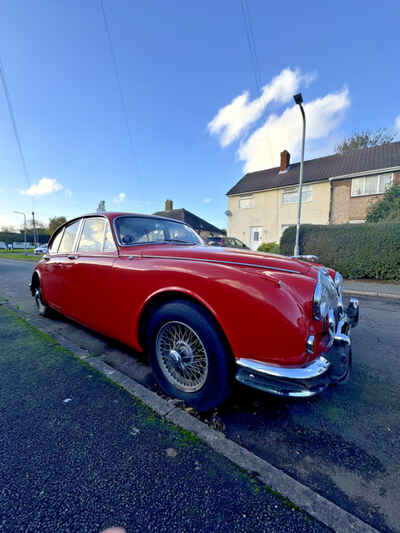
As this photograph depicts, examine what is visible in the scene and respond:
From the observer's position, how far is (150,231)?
2.87 m

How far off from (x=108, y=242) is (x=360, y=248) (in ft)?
31.4

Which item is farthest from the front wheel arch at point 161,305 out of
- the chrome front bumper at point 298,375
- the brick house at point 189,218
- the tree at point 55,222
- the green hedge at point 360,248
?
the tree at point 55,222

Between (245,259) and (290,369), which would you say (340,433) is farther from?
(245,259)

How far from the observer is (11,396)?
2.05m

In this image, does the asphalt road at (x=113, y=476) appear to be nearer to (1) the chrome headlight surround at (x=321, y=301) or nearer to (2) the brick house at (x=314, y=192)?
(1) the chrome headlight surround at (x=321, y=301)

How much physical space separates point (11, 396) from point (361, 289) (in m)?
8.48

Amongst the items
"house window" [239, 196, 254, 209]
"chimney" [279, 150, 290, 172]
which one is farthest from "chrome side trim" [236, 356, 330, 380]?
"chimney" [279, 150, 290, 172]

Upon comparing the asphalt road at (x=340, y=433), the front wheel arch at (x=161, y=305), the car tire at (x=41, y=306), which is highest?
the front wheel arch at (x=161, y=305)

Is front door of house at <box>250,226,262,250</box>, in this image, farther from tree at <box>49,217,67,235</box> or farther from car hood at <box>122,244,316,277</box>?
tree at <box>49,217,67,235</box>

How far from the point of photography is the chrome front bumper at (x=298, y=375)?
57.8 inches

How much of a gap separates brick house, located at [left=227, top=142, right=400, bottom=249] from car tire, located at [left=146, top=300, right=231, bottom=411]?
60.0 feet

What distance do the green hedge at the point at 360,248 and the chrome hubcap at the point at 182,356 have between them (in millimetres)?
9408

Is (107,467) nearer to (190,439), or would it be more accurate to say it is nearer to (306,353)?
(190,439)

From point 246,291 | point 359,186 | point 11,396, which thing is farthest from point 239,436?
point 359,186
